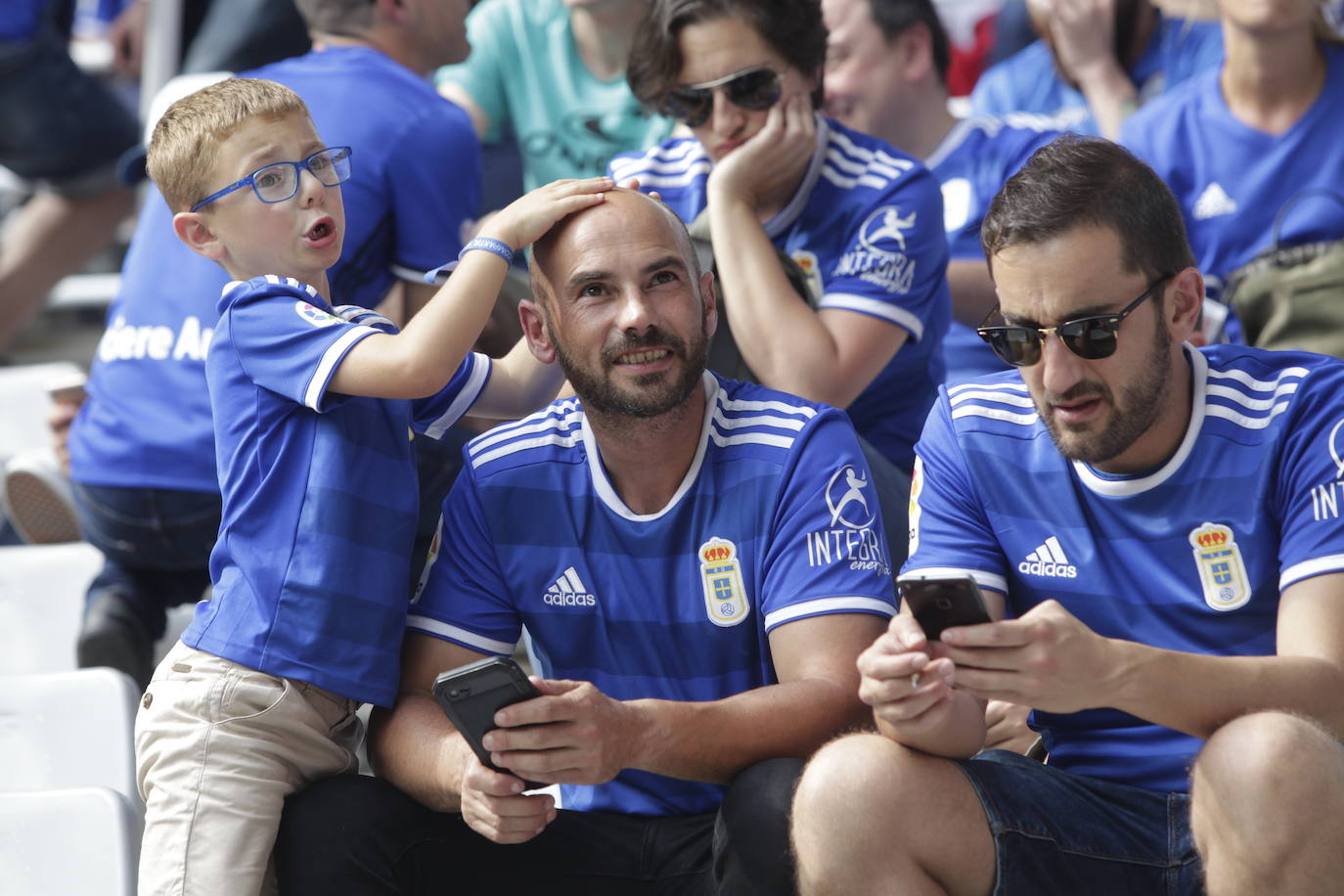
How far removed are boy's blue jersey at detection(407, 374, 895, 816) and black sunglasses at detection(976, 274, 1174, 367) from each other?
35cm

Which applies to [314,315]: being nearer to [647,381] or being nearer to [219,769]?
[647,381]

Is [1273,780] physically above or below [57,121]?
below

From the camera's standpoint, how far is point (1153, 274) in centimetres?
243

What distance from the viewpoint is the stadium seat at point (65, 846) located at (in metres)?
2.79

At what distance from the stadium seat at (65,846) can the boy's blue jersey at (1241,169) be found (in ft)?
9.01

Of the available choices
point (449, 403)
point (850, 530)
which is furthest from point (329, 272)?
point (850, 530)

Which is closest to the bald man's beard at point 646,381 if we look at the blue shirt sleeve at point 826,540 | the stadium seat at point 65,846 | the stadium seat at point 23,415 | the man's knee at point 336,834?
the blue shirt sleeve at point 826,540

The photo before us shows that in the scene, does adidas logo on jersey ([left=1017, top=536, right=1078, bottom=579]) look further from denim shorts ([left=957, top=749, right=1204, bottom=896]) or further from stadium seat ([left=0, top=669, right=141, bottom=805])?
stadium seat ([left=0, top=669, right=141, bottom=805])

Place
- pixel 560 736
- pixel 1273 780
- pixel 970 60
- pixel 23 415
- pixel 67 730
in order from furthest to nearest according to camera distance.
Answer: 1. pixel 970 60
2. pixel 23 415
3. pixel 67 730
4. pixel 560 736
5. pixel 1273 780

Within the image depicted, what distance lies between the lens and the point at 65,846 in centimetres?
280

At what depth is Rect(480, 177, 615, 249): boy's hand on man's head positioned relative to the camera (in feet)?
8.54

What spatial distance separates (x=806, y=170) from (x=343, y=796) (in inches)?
67.9

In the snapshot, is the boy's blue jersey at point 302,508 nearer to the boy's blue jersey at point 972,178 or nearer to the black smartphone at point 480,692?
the black smartphone at point 480,692

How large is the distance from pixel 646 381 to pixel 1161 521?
841mm
